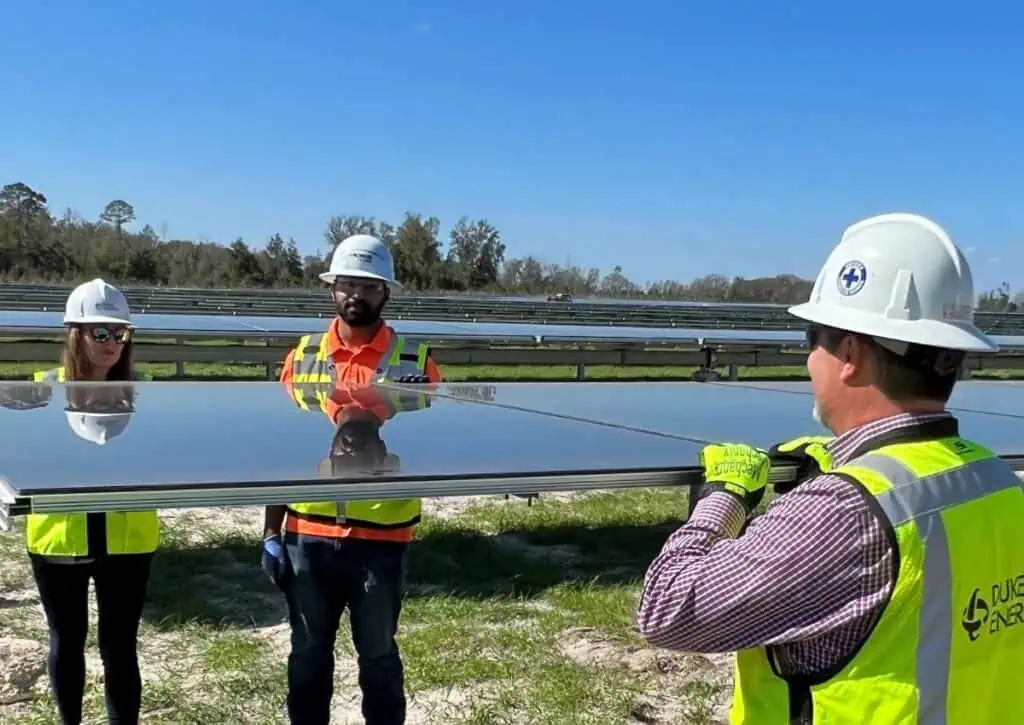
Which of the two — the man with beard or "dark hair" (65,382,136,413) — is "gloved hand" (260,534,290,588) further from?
"dark hair" (65,382,136,413)

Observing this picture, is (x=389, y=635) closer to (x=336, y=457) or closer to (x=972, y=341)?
(x=336, y=457)

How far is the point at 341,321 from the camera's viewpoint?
156 inches

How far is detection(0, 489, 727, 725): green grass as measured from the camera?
434cm

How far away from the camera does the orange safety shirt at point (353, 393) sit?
3199mm

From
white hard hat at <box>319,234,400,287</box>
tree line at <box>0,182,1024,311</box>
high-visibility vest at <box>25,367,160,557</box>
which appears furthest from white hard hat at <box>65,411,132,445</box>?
tree line at <box>0,182,1024,311</box>

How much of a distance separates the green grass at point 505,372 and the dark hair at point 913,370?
Answer: 44.6 feet

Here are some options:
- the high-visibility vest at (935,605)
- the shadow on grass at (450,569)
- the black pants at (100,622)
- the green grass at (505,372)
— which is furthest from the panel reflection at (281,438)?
the green grass at (505,372)

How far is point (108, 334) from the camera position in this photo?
378 centimetres

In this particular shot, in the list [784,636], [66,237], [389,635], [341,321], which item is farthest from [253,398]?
[66,237]

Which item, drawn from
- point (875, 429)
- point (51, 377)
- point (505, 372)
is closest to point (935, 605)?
point (875, 429)

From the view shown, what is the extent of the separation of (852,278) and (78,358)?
3.10 meters

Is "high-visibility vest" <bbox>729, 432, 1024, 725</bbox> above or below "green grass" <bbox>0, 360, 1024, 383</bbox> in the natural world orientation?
above

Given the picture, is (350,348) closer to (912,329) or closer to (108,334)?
(108,334)

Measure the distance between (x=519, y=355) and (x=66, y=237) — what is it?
43927 millimetres
